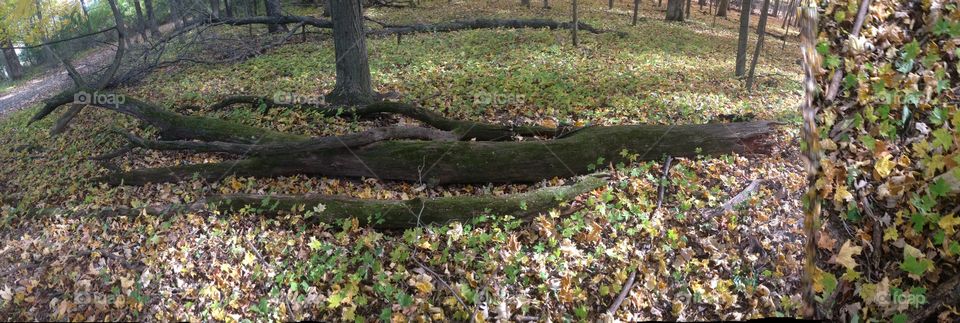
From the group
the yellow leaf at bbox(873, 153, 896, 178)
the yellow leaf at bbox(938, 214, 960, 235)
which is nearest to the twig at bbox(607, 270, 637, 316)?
the yellow leaf at bbox(873, 153, 896, 178)

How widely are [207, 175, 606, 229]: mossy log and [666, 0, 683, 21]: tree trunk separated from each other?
1980 cm

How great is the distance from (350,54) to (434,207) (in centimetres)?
434

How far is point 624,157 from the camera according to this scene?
19.4 ft

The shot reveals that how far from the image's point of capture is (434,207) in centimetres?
516

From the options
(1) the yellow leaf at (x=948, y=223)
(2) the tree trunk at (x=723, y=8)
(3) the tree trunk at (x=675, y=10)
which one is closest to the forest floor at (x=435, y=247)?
(1) the yellow leaf at (x=948, y=223)

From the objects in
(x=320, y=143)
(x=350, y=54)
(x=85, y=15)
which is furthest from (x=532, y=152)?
(x=85, y=15)

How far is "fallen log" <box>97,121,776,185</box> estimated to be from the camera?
5.89 meters

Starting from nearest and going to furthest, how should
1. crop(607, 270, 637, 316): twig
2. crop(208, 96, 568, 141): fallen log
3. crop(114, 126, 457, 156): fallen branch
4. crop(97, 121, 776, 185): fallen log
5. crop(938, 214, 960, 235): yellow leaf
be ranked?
crop(938, 214, 960, 235): yellow leaf, crop(607, 270, 637, 316): twig, crop(97, 121, 776, 185): fallen log, crop(114, 126, 457, 156): fallen branch, crop(208, 96, 568, 141): fallen log

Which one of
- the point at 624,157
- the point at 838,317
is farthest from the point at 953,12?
the point at 624,157

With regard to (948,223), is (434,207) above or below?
below

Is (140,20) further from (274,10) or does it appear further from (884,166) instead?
(884,166)

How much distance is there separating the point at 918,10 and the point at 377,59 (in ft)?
37.8

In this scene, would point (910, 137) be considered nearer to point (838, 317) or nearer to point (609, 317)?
point (838, 317)

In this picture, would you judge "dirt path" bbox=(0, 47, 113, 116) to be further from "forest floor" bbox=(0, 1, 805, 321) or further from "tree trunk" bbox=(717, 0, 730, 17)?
"tree trunk" bbox=(717, 0, 730, 17)
